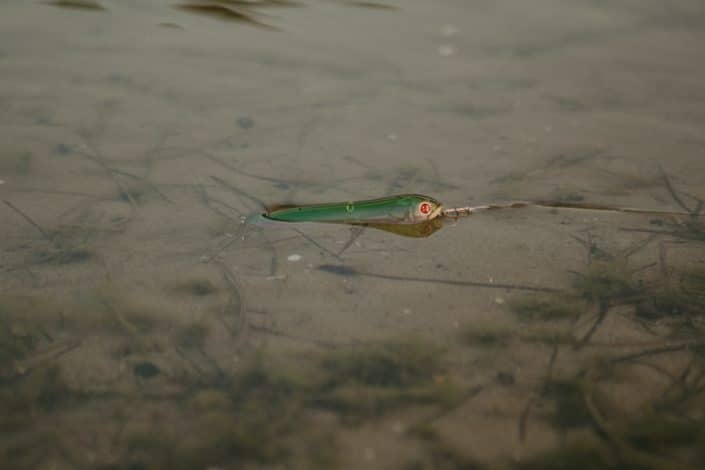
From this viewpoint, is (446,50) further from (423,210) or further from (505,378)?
(505,378)

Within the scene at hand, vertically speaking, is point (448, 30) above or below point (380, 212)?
above

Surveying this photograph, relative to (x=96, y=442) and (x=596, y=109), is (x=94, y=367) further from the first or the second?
(x=596, y=109)

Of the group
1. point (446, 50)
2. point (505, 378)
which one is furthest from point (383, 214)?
point (446, 50)

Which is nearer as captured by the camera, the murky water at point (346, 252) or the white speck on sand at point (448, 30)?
the murky water at point (346, 252)

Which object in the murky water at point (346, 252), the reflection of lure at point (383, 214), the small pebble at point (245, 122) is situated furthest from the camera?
the small pebble at point (245, 122)

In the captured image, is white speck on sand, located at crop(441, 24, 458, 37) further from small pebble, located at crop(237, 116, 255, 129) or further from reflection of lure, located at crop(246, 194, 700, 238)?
reflection of lure, located at crop(246, 194, 700, 238)

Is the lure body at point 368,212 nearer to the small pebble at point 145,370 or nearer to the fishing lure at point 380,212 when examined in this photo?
the fishing lure at point 380,212

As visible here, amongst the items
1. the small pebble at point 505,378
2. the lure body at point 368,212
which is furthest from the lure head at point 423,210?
the small pebble at point 505,378

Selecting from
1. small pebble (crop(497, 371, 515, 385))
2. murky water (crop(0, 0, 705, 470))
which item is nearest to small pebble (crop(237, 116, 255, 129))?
murky water (crop(0, 0, 705, 470))
